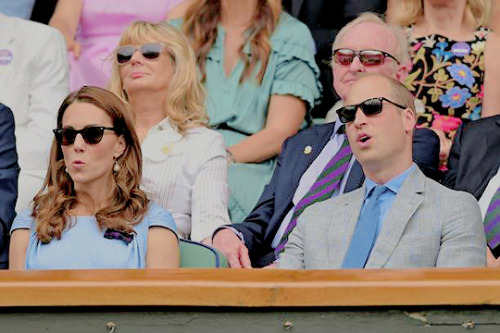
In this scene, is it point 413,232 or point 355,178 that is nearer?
point 413,232

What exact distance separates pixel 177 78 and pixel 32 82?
0.87 m

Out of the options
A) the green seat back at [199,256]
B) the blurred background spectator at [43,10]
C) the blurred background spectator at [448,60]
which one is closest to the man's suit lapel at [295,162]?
the blurred background spectator at [448,60]

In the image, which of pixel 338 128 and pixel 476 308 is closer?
pixel 476 308

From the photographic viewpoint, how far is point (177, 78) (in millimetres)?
5340

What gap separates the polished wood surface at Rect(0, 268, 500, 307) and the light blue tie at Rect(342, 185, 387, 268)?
2.33 feet

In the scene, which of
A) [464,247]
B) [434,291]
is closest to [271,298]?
[434,291]

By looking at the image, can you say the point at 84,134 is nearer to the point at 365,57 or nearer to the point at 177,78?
the point at 177,78

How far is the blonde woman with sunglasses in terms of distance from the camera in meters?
5.11

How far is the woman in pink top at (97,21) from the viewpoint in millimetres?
6402

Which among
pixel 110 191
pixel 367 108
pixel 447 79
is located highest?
pixel 367 108

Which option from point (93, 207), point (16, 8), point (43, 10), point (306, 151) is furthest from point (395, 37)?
point (43, 10)

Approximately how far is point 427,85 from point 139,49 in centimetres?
131

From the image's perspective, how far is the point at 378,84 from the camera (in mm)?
4250

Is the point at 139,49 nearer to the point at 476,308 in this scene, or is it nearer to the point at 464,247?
the point at 464,247
